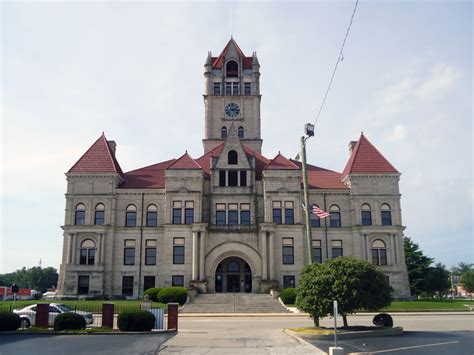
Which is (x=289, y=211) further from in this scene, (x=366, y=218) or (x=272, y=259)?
(x=366, y=218)

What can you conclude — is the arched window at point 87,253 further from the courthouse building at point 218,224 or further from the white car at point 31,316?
the white car at point 31,316

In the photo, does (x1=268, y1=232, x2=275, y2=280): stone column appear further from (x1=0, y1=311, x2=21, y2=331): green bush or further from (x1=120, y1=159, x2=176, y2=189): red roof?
(x1=0, y1=311, x2=21, y2=331): green bush

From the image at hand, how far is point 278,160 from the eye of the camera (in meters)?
53.9

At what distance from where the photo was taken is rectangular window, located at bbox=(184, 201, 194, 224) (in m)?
51.5

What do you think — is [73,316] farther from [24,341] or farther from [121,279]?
[121,279]

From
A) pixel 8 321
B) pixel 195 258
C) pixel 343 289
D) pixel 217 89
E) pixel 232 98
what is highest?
pixel 217 89

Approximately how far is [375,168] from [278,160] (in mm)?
11094

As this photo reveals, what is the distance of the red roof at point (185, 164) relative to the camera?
52.4 meters

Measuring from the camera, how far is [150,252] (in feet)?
171

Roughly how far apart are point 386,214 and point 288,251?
1204 centimetres

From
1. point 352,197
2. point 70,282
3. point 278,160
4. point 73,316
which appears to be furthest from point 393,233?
point 73,316

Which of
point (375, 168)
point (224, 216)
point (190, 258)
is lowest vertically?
point (190, 258)

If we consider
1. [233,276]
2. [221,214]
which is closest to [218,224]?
[221,214]

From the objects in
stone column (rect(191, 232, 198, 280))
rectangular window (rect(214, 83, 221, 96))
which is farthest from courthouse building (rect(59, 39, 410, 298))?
rectangular window (rect(214, 83, 221, 96))
